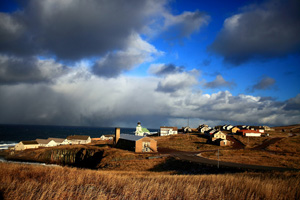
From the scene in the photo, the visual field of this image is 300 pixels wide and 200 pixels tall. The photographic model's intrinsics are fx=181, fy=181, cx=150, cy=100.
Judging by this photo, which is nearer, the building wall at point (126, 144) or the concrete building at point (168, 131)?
the building wall at point (126, 144)

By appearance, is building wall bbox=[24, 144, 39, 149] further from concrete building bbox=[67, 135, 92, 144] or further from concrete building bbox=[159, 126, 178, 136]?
concrete building bbox=[159, 126, 178, 136]

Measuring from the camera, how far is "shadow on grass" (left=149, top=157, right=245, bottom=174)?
110 ft

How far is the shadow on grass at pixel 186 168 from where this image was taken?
1315 inches

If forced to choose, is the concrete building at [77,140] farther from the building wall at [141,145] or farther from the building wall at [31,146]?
the building wall at [141,145]

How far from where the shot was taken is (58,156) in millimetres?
67750

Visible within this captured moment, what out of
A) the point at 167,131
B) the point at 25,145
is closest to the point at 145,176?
the point at 25,145

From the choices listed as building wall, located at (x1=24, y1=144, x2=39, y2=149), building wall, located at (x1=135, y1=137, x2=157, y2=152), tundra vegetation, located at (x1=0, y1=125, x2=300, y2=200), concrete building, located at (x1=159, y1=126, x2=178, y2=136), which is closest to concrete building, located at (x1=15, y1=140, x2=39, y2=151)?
building wall, located at (x1=24, y1=144, x2=39, y2=149)

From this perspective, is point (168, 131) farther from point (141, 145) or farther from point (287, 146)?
point (287, 146)

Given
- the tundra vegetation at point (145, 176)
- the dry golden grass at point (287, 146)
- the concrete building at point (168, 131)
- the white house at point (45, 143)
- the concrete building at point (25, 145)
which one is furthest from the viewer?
the concrete building at point (168, 131)

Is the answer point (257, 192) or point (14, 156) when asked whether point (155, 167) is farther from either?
point (14, 156)

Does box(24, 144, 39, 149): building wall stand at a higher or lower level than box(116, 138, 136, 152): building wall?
lower

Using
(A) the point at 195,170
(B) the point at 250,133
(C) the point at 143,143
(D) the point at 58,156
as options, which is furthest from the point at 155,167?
(B) the point at 250,133

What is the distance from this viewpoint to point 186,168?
38.4 metres

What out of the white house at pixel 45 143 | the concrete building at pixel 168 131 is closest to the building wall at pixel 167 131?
the concrete building at pixel 168 131
